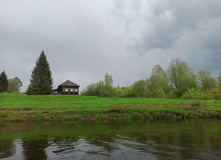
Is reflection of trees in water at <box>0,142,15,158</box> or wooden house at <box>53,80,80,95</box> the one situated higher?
wooden house at <box>53,80,80,95</box>

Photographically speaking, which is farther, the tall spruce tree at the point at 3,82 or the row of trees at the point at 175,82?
the tall spruce tree at the point at 3,82

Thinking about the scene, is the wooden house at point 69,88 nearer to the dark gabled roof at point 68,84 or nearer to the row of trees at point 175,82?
the dark gabled roof at point 68,84

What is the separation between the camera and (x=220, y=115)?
2481cm

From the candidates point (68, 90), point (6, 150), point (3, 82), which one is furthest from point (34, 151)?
point (3, 82)

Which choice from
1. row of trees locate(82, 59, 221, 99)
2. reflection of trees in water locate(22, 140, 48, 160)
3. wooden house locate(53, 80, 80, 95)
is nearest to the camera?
reflection of trees in water locate(22, 140, 48, 160)

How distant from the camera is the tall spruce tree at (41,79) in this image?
60.1 m

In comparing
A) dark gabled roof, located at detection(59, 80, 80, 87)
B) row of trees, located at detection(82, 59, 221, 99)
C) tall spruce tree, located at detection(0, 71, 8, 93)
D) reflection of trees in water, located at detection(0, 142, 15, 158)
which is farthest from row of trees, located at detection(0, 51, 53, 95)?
reflection of trees in water, located at detection(0, 142, 15, 158)

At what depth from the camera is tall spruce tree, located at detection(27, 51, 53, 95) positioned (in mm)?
60106

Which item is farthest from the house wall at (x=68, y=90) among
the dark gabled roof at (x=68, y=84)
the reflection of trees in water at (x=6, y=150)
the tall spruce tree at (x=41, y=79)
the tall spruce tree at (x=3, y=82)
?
the reflection of trees in water at (x=6, y=150)

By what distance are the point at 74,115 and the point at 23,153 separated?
52.4 ft

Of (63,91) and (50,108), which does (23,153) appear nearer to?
(50,108)

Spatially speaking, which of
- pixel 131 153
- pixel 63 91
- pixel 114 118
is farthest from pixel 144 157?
pixel 63 91

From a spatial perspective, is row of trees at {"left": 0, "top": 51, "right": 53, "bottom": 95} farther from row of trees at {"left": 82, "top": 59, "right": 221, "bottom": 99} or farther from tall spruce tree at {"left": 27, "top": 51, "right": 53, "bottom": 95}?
row of trees at {"left": 82, "top": 59, "right": 221, "bottom": 99}

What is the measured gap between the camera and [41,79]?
63.6 metres
